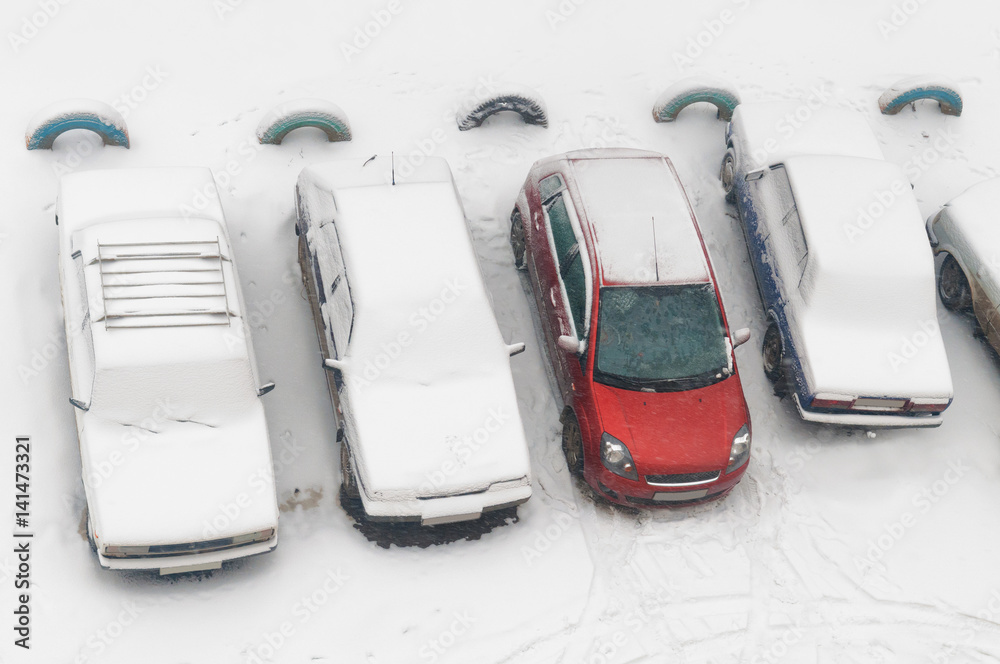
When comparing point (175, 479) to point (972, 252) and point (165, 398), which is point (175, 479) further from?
point (972, 252)

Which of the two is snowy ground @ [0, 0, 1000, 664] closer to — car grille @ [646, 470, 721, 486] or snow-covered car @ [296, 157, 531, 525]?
car grille @ [646, 470, 721, 486]

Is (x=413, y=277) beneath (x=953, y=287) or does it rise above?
above

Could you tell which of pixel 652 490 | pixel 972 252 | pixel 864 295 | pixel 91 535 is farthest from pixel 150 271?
pixel 972 252

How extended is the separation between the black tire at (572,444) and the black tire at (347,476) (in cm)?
192

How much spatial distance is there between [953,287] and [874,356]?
191 centimetres

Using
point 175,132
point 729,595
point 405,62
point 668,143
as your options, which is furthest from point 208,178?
point 729,595

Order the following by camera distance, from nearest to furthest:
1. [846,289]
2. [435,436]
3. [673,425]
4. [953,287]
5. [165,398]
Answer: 1. [165,398]
2. [435,436]
3. [673,425]
4. [846,289]
5. [953,287]

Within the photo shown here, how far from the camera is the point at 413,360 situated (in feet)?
25.9

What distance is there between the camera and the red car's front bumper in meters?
8.08

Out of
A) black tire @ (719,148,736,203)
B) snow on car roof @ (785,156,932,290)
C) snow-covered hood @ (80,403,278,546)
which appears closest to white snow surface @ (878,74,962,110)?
snow on car roof @ (785,156,932,290)

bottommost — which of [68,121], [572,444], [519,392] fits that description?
[572,444]

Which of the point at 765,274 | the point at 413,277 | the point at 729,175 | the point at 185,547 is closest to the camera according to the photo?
the point at 185,547

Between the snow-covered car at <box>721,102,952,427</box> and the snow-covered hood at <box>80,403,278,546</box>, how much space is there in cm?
496

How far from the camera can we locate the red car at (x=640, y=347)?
8.09m
